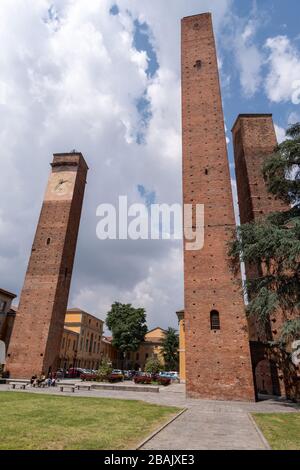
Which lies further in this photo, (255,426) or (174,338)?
(174,338)

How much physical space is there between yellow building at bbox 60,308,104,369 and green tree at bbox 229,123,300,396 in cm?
3285

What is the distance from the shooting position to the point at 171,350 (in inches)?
1971

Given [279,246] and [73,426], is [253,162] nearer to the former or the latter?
[279,246]

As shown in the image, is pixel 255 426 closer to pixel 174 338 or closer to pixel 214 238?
pixel 214 238

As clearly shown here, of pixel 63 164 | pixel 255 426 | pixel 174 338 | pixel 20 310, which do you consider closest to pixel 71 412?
pixel 255 426

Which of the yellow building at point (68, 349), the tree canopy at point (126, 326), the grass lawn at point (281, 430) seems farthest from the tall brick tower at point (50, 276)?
the tree canopy at point (126, 326)

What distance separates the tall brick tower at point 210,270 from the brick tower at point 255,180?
321cm

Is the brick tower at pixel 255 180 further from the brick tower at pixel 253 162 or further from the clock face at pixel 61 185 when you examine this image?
the clock face at pixel 61 185

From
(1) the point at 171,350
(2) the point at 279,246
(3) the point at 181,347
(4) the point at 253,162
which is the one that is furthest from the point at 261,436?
(1) the point at 171,350

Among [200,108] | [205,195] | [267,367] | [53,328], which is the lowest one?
[267,367]

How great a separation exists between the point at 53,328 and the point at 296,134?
21.8 metres

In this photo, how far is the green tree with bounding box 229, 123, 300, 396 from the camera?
13578mm

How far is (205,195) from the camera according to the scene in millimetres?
20344

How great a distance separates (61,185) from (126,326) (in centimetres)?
2504
